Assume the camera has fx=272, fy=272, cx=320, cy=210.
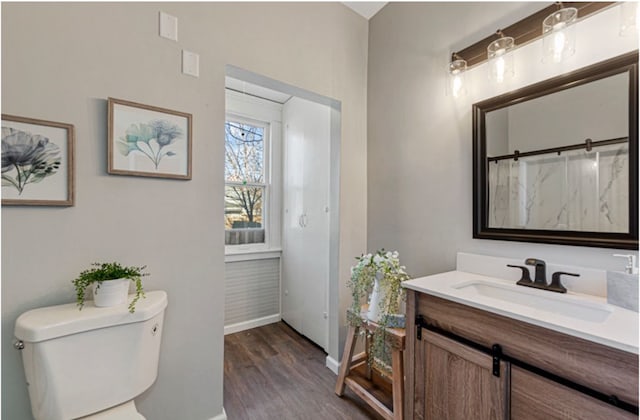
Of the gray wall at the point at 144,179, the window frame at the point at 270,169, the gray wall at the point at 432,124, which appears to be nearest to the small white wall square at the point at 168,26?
the gray wall at the point at 144,179

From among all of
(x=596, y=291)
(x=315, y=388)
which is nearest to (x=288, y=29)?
(x=596, y=291)

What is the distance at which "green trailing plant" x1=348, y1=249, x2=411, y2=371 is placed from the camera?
4.95ft

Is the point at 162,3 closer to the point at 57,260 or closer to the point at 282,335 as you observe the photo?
the point at 57,260

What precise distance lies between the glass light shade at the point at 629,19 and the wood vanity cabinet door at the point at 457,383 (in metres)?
1.30

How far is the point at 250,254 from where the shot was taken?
9.16ft

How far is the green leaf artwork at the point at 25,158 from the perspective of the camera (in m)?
1.04

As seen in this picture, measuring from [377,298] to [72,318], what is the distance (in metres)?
1.38

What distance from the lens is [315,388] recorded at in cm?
189

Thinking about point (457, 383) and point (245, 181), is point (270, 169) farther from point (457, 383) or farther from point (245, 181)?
point (457, 383)

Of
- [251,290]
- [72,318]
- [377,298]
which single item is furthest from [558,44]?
[251,290]

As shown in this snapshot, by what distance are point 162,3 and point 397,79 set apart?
1.43 metres

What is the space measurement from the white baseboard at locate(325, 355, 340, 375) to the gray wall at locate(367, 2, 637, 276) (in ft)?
2.99

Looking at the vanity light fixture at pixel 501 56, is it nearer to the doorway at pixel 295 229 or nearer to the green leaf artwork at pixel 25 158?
the doorway at pixel 295 229

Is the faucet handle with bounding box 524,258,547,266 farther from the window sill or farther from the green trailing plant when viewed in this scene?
the window sill
